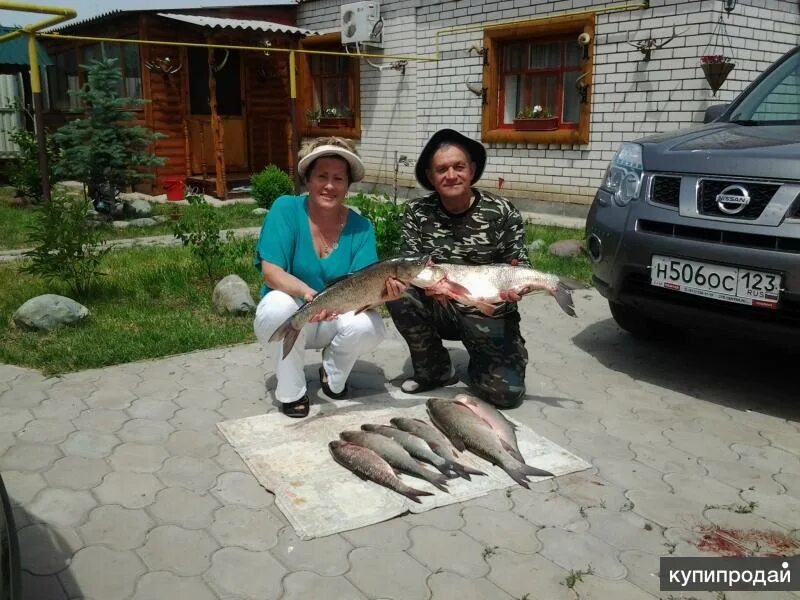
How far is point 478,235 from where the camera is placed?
3965 mm

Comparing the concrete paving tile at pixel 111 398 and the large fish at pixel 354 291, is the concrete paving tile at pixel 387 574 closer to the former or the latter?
the large fish at pixel 354 291

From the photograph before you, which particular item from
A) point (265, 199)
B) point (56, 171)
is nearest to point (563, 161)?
point (265, 199)

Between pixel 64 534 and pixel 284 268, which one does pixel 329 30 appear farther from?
pixel 64 534

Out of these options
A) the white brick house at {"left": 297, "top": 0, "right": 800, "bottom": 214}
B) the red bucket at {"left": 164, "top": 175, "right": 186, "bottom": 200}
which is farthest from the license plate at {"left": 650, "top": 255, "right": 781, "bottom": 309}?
the red bucket at {"left": 164, "top": 175, "right": 186, "bottom": 200}

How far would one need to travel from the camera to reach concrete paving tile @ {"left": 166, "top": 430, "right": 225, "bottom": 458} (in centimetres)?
347

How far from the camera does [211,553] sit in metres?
2.65

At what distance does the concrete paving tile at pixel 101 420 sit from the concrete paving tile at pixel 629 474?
94.7 inches

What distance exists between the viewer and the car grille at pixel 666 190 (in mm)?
4035

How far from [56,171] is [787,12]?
10707 millimetres

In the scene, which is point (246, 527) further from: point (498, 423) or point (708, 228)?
point (708, 228)

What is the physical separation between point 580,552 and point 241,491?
4.59ft

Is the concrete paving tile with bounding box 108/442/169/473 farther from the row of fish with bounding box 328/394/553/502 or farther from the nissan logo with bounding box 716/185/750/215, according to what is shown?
the nissan logo with bounding box 716/185/750/215

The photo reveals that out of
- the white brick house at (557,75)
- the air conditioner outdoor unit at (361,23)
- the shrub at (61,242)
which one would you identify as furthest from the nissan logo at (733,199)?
the air conditioner outdoor unit at (361,23)

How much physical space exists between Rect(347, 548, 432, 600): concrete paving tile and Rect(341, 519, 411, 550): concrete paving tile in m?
0.04
